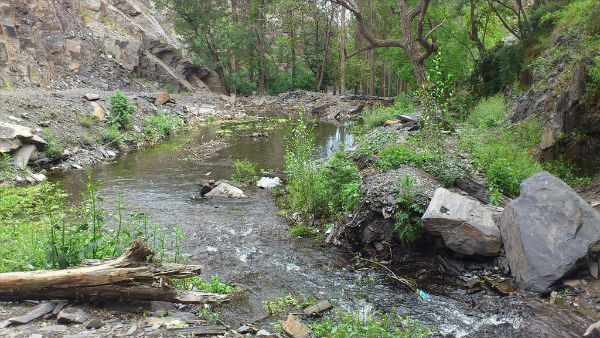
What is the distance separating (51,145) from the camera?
12.7m

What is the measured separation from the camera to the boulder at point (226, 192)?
10.6 m

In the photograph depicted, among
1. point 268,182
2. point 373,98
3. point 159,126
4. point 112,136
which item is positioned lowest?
point 268,182

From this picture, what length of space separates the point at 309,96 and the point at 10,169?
25425mm

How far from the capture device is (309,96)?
1356 inches

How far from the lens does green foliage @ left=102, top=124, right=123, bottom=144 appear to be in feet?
Result: 50.6

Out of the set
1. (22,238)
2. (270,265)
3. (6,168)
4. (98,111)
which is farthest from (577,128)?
(98,111)

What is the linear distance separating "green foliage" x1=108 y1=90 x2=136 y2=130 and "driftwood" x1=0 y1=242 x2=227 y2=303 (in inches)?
521

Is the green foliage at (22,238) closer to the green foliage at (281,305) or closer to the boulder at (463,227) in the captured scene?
the green foliage at (281,305)

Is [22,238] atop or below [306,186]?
below

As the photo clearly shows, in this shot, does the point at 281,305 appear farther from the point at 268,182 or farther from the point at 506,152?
the point at 268,182

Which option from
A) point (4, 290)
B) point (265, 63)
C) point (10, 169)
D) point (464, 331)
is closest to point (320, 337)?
point (464, 331)

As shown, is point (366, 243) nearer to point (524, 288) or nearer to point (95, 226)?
point (524, 288)

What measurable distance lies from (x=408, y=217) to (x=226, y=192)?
537 centimetres

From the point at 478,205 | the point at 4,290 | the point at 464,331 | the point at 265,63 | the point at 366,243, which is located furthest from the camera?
the point at 265,63
